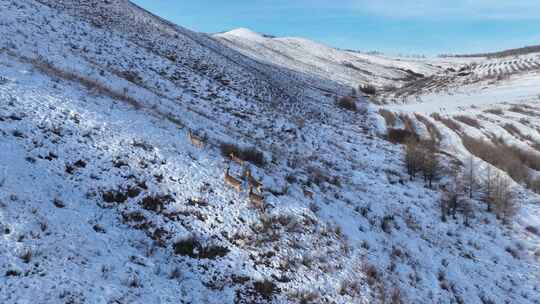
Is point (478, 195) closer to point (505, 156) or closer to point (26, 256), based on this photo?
point (505, 156)

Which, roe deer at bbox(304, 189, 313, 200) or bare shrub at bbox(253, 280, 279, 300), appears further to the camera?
roe deer at bbox(304, 189, 313, 200)

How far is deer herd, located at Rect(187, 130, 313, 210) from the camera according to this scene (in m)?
10.6

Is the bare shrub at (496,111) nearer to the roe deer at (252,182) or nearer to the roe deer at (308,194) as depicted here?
the roe deer at (308,194)

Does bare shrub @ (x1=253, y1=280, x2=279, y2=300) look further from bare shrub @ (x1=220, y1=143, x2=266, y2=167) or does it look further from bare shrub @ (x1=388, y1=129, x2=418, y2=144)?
bare shrub @ (x1=388, y1=129, x2=418, y2=144)

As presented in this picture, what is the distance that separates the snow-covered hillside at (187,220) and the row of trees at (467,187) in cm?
64

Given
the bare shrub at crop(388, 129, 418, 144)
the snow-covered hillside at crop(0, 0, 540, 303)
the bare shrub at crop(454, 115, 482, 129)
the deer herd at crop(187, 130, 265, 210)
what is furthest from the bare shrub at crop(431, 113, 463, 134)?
Answer: the deer herd at crop(187, 130, 265, 210)

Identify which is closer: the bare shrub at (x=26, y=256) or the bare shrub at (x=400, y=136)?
the bare shrub at (x=26, y=256)

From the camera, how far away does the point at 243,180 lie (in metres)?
11.6

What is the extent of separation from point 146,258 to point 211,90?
19.9m

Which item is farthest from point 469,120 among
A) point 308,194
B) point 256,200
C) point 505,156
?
point 256,200

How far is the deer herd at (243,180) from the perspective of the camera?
1060 centimetres

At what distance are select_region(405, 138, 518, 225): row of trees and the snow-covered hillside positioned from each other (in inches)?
25.1

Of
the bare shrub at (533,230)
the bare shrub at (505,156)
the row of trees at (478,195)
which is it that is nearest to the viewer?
the bare shrub at (533,230)

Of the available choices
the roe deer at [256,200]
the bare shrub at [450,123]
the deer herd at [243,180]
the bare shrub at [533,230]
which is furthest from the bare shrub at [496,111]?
the roe deer at [256,200]
